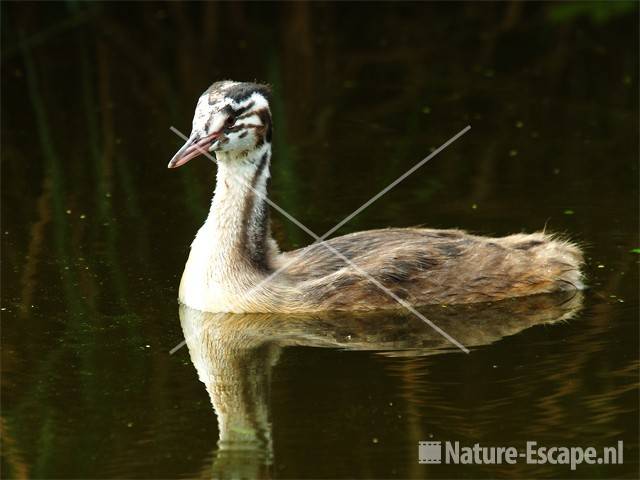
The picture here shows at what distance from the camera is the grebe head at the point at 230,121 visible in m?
9.63

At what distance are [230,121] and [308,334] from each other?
A: 1.61 m

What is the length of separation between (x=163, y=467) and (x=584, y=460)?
2225 millimetres

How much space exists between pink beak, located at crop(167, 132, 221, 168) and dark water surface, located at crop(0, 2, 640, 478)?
119 centimetres

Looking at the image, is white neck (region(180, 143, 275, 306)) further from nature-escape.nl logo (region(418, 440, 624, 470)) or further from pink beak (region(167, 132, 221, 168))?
nature-escape.nl logo (region(418, 440, 624, 470))

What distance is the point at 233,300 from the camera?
32.6ft

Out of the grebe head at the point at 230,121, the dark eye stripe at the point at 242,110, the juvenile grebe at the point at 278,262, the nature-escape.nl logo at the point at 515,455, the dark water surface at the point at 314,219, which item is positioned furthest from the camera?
the juvenile grebe at the point at 278,262

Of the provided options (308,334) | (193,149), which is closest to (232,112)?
(193,149)

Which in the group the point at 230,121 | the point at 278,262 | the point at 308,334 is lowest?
the point at 308,334

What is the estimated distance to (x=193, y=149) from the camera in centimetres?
951

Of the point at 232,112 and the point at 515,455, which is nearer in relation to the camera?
the point at 515,455

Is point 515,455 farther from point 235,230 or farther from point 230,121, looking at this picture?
point 230,121

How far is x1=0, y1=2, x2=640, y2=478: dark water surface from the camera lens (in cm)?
777

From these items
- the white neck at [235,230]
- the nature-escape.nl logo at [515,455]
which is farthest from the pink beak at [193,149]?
the nature-escape.nl logo at [515,455]

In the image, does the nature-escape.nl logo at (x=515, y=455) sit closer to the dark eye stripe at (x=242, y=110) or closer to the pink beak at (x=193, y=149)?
the pink beak at (x=193, y=149)
